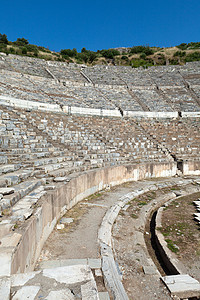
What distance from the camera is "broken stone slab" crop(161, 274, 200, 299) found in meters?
2.93

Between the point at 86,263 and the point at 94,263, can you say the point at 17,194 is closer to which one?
the point at 86,263

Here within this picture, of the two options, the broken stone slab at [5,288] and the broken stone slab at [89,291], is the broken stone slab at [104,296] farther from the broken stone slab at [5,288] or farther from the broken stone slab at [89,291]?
the broken stone slab at [5,288]

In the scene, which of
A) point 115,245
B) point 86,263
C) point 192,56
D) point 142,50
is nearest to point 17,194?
point 86,263

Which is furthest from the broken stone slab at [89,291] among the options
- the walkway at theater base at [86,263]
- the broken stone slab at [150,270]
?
the broken stone slab at [150,270]

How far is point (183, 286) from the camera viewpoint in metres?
3.03

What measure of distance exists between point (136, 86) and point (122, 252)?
23157 mm

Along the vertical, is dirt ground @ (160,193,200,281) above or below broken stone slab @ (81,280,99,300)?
below

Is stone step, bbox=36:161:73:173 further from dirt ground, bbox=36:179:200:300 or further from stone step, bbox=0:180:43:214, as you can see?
dirt ground, bbox=36:179:200:300

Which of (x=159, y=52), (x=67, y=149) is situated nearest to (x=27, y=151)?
Result: (x=67, y=149)

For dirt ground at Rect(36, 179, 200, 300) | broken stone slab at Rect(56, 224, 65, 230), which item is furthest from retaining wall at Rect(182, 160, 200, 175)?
broken stone slab at Rect(56, 224, 65, 230)

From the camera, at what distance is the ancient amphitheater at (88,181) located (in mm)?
2695

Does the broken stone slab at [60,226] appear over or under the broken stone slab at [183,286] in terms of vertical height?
over

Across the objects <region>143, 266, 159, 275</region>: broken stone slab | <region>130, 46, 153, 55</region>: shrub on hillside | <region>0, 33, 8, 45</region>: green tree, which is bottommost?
<region>143, 266, 159, 275</region>: broken stone slab

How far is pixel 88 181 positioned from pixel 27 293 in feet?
17.7
